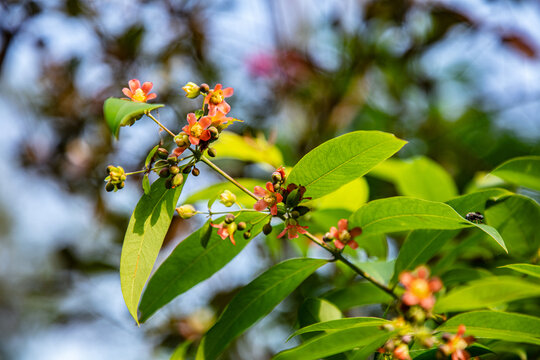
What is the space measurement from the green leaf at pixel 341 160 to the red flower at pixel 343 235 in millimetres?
55

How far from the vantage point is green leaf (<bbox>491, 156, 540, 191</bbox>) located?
763mm

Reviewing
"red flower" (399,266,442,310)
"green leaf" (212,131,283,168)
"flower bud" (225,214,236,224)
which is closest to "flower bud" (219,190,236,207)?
"flower bud" (225,214,236,224)

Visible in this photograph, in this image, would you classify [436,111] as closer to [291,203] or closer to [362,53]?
[362,53]

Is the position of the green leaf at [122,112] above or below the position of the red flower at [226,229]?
above

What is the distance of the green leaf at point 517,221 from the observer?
73 cm

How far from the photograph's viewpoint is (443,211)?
22.2 inches

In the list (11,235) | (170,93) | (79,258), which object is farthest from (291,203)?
(11,235)

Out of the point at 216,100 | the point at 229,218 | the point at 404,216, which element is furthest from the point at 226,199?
the point at 404,216

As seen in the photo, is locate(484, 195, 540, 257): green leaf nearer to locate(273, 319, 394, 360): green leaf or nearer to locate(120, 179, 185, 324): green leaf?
locate(273, 319, 394, 360): green leaf

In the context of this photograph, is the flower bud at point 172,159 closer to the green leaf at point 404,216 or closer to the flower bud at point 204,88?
the flower bud at point 204,88

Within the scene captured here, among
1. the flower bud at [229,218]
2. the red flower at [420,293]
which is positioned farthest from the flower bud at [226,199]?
the red flower at [420,293]

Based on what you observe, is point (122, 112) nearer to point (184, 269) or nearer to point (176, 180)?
point (176, 180)

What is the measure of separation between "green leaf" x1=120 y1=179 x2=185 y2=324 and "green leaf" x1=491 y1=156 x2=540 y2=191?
53 cm

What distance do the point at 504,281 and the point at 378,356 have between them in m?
0.26
